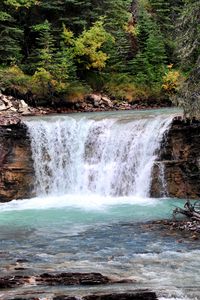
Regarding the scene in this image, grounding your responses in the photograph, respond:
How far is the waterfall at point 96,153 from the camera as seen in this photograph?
20.5m

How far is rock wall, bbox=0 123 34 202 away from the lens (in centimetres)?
2039

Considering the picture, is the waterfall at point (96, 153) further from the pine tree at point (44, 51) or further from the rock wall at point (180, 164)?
the pine tree at point (44, 51)

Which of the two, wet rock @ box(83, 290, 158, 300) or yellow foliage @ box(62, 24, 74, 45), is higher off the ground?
yellow foliage @ box(62, 24, 74, 45)

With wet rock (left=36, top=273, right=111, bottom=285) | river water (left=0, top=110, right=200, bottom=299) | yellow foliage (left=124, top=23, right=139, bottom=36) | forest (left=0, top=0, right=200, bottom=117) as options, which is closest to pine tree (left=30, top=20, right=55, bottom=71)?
forest (left=0, top=0, right=200, bottom=117)

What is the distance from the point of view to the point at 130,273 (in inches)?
384

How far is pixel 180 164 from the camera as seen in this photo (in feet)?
64.5

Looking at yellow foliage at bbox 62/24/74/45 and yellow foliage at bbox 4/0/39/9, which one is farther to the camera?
yellow foliage at bbox 62/24/74/45

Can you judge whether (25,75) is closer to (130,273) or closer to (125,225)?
(125,225)

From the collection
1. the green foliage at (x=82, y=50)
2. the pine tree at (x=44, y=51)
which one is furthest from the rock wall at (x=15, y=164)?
the pine tree at (x=44, y=51)

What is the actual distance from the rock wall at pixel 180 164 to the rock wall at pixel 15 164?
4.95 m

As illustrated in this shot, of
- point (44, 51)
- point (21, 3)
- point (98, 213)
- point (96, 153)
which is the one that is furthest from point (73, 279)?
point (21, 3)

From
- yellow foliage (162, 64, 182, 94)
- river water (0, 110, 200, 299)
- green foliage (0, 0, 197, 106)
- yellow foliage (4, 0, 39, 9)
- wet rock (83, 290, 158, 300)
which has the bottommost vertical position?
river water (0, 110, 200, 299)

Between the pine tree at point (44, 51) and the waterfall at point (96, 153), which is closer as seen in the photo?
the waterfall at point (96, 153)

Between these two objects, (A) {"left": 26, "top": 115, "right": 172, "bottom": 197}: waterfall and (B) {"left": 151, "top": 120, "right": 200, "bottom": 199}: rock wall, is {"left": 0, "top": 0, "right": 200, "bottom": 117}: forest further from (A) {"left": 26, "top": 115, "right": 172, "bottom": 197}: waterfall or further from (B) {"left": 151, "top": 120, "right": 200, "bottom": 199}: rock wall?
(B) {"left": 151, "top": 120, "right": 200, "bottom": 199}: rock wall
